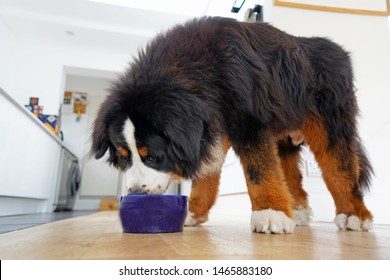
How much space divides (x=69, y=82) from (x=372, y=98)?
20.0ft

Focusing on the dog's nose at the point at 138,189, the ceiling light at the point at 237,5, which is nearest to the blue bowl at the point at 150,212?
the dog's nose at the point at 138,189

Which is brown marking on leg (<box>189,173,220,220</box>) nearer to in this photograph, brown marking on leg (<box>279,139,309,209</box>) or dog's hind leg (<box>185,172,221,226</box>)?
dog's hind leg (<box>185,172,221,226</box>)

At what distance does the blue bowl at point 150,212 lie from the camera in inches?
42.6

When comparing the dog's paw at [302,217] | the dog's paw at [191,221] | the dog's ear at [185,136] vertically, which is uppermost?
the dog's ear at [185,136]

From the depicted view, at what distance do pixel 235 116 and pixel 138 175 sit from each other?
453mm

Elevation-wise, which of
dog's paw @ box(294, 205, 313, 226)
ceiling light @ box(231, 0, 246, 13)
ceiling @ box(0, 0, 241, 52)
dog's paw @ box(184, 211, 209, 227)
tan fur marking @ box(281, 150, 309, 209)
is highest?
ceiling @ box(0, 0, 241, 52)

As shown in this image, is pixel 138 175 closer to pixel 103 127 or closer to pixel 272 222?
pixel 103 127

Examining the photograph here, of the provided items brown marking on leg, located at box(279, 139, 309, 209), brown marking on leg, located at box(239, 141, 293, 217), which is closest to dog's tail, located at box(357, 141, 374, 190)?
brown marking on leg, located at box(279, 139, 309, 209)

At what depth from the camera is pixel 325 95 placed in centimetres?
149

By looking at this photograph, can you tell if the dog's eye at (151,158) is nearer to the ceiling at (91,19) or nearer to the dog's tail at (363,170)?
the dog's tail at (363,170)

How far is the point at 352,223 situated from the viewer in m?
1.32

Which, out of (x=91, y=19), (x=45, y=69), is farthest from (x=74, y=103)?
(x=91, y=19)

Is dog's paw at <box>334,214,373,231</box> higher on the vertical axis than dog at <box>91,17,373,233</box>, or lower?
lower

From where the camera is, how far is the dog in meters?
1.17
